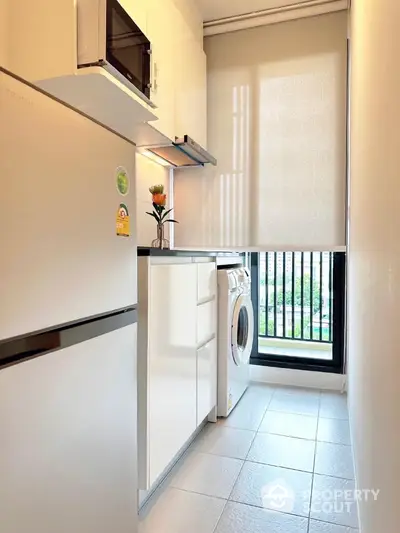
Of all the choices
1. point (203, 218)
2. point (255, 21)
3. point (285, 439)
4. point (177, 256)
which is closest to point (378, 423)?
point (177, 256)

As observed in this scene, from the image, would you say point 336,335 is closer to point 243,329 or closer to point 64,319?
point 243,329

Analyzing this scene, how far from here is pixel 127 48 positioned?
1.51m

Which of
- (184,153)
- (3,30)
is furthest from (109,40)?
(184,153)

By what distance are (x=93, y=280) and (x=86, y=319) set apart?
4.4 inches

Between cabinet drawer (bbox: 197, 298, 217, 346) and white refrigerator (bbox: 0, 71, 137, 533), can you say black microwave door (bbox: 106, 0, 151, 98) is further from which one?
cabinet drawer (bbox: 197, 298, 217, 346)

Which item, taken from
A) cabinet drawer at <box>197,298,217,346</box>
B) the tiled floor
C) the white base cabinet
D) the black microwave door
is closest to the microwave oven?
the black microwave door

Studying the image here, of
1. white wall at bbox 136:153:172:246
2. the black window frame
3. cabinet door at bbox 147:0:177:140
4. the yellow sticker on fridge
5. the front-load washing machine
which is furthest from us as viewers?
the black window frame

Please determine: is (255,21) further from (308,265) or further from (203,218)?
(308,265)

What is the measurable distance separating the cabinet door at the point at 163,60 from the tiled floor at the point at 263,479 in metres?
1.89

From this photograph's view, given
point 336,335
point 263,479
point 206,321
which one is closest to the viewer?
point 263,479

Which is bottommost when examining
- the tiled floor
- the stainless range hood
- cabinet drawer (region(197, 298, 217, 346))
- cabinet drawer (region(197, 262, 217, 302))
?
the tiled floor

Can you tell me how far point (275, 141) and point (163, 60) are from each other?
110cm

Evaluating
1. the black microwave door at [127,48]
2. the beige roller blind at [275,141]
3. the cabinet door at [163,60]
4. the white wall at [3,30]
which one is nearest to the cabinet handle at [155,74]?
the cabinet door at [163,60]

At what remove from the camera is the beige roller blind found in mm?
2770
